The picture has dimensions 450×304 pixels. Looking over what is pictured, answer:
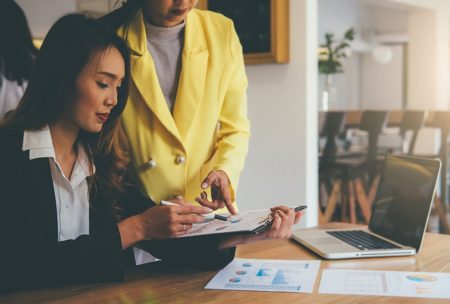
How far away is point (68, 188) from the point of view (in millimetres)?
1486

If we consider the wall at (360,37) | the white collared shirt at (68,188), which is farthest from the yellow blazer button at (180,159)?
the wall at (360,37)

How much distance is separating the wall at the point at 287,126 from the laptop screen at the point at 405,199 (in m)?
1.54

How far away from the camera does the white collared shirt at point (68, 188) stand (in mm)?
1398

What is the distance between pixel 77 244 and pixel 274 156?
220cm

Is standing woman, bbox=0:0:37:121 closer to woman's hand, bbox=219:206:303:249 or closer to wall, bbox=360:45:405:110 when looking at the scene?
woman's hand, bbox=219:206:303:249

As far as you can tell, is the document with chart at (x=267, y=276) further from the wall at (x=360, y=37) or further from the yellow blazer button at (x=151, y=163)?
the wall at (x=360, y=37)

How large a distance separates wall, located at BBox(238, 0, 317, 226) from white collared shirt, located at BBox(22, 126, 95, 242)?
6.42 ft

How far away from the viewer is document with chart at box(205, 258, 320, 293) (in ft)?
4.25

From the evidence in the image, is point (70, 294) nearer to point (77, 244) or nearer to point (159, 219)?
point (77, 244)

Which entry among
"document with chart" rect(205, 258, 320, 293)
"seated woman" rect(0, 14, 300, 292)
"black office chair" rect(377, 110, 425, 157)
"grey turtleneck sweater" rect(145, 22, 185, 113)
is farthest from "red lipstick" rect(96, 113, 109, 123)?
"black office chair" rect(377, 110, 425, 157)

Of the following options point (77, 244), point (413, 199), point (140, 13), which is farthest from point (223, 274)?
point (140, 13)

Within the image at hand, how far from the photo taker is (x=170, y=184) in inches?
70.5

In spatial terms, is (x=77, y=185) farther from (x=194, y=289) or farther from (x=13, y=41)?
(x=13, y=41)

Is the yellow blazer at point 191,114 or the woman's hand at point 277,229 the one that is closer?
the woman's hand at point 277,229
